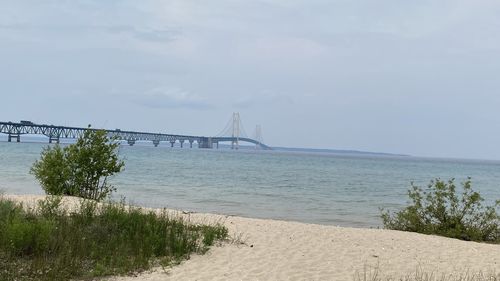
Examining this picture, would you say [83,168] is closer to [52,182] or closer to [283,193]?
[52,182]

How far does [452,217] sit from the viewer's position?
55.4ft

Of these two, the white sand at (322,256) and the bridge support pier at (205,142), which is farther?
the bridge support pier at (205,142)

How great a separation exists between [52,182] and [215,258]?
9642 mm

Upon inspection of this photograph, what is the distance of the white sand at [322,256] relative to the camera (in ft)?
30.0

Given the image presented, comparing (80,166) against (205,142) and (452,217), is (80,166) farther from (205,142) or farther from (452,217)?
(205,142)

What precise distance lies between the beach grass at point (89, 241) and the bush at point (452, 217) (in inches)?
320

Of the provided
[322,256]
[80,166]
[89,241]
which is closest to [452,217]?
[322,256]

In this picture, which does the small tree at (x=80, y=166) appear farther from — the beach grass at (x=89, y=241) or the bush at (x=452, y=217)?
the bush at (x=452, y=217)

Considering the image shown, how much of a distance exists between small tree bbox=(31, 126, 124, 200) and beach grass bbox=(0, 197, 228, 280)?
5637 millimetres

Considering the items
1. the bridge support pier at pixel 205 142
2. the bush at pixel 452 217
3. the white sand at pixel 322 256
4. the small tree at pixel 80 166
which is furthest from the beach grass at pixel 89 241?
the bridge support pier at pixel 205 142

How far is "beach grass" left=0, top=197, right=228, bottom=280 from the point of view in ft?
28.0

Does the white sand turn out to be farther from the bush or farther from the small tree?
the small tree

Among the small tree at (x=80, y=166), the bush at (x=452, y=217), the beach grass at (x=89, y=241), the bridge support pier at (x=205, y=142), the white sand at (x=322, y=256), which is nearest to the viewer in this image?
the beach grass at (x=89, y=241)

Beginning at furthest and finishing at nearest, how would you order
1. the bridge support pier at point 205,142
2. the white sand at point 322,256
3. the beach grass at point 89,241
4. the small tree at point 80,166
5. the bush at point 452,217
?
the bridge support pier at point 205,142 → the small tree at point 80,166 → the bush at point 452,217 → the white sand at point 322,256 → the beach grass at point 89,241
